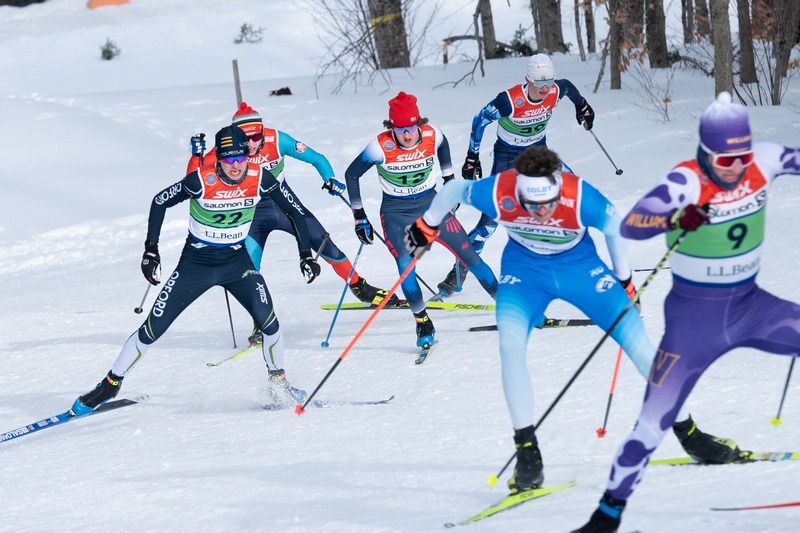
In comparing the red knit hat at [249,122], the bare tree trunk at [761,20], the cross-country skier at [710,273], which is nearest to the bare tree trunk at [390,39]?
the bare tree trunk at [761,20]

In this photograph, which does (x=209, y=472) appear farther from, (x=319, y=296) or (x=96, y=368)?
(x=319, y=296)

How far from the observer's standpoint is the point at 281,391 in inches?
307

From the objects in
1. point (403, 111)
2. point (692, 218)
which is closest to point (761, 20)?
point (403, 111)

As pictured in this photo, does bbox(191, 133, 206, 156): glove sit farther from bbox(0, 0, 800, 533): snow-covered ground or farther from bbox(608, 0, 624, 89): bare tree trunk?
bbox(608, 0, 624, 89): bare tree trunk

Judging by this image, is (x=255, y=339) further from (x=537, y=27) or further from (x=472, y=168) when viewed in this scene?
(x=537, y=27)

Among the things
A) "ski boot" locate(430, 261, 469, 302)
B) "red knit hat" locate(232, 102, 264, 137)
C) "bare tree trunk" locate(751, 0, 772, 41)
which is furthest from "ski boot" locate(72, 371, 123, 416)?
"bare tree trunk" locate(751, 0, 772, 41)

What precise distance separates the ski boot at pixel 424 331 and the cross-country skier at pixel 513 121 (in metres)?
1.51

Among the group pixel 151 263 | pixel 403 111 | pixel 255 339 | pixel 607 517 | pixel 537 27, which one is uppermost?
pixel 403 111

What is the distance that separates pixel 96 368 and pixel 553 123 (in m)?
9.39

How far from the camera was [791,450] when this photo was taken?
17.9 ft

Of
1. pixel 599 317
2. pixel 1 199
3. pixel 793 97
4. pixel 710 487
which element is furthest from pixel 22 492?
pixel 793 97

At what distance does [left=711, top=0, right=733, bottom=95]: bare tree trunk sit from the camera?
14016 mm

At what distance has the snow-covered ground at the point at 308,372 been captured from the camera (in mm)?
5625

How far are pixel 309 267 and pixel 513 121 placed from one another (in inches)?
122
